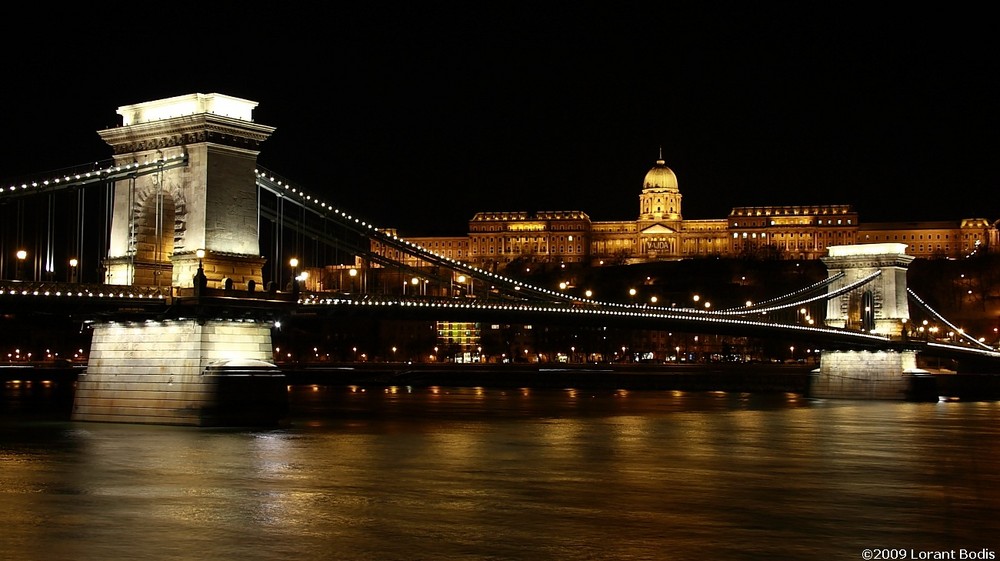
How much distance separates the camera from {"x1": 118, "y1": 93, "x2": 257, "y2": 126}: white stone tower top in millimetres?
34344

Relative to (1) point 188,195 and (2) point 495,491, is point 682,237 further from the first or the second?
(2) point 495,491

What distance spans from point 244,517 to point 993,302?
124 metres

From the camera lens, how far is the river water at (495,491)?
54.6 ft

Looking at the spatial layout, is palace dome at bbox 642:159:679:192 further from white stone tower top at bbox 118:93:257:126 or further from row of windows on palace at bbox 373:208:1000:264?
white stone tower top at bbox 118:93:257:126

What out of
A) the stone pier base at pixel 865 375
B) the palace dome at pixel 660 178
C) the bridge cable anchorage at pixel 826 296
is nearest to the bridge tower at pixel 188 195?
the bridge cable anchorage at pixel 826 296

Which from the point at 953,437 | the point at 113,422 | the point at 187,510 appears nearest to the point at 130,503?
the point at 187,510

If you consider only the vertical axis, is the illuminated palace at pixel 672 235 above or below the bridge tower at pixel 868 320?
above

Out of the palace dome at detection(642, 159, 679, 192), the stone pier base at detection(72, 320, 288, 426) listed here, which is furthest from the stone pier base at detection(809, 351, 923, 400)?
the palace dome at detection(642, 159, 679, 192)

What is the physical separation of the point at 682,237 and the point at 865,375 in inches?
5010

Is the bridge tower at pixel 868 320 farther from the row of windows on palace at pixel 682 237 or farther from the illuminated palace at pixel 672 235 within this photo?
the row of windows on palace at pixel 682 237

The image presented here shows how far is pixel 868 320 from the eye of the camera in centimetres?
6712

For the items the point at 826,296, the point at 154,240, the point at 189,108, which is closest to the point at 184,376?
the point at 154,240

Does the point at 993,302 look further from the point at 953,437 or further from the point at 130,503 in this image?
the point at 130,503

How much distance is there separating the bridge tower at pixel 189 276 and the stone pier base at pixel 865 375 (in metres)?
33.0
